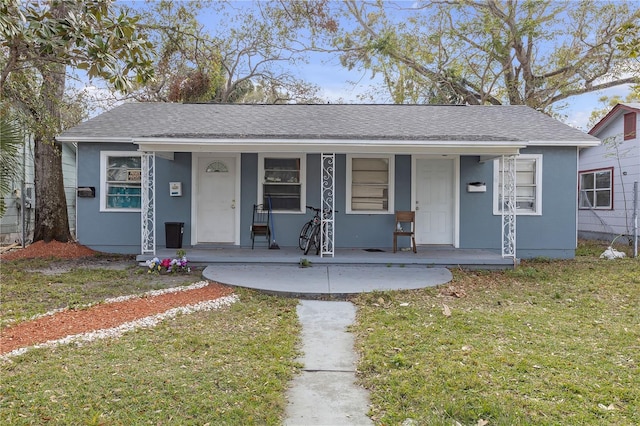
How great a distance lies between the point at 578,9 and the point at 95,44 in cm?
1825

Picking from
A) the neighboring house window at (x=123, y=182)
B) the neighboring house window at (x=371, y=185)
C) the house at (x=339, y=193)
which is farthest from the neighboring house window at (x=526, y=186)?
the neighboring house window at (x=123, y=182)

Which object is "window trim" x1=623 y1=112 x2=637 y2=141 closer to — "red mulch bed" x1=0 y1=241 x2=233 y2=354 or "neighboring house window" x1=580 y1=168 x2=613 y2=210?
"neighboring house window" x1=580 y1=168 x2=613 y2=210

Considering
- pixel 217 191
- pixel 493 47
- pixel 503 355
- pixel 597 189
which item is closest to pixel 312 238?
pixel 217 191

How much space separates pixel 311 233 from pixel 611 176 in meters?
9.65

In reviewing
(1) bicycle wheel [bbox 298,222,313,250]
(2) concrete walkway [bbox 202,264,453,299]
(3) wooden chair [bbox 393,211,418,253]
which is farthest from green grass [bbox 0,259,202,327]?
(3) wooden chair [bbox 393,211,418,253]

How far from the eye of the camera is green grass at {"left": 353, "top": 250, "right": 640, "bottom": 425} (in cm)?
316

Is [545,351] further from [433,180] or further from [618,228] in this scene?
[618,228]

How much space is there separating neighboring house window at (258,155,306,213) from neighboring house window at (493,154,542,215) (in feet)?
14.4

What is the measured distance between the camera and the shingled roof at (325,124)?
29.6 ft

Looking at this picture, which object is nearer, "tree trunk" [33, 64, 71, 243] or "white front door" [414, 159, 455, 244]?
"white front door" [414, 159, 455, 244]

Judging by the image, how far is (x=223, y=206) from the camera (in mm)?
10289

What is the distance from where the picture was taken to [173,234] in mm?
9680

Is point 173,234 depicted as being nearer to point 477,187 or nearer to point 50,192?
point 50,192

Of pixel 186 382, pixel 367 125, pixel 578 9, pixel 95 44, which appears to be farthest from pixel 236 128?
pixel 578 9
